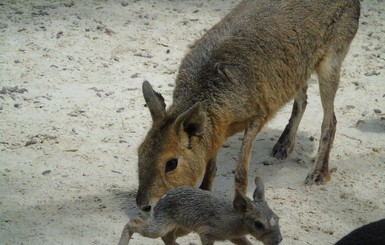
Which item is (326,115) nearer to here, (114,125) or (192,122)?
(192,122)

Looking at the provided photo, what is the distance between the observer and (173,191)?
4984 mm

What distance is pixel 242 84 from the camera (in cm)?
602

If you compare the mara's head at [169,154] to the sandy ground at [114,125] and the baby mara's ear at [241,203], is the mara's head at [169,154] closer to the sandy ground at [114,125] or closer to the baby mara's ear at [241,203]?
the sandy ground at [114,125]

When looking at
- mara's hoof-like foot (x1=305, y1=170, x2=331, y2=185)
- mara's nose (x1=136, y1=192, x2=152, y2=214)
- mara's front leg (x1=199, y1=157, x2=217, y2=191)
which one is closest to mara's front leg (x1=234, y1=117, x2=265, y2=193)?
mara's front leg (x1=199, y1=157, x2=217, y2=191)

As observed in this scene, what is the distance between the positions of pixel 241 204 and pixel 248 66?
68.5 inches

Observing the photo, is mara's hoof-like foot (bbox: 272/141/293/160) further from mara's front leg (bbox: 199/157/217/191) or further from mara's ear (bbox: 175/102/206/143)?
mara's ear (bbox: 175/102/206/143)

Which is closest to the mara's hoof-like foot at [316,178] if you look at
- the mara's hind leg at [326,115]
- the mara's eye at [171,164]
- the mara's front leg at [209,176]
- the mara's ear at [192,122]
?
the mara's hind leg at [326,115]

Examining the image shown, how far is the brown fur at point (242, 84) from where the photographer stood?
5508mm

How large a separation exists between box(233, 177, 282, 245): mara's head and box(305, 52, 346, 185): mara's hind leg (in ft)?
6.83

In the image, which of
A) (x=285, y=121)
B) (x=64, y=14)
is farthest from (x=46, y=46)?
(x=285, y=121)

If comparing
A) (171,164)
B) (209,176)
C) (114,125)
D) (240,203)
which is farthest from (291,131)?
(240,203)

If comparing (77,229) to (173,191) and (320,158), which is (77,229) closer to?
(173,191)

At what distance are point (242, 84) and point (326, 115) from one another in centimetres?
126

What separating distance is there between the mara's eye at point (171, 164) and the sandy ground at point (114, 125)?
1.94 feet
